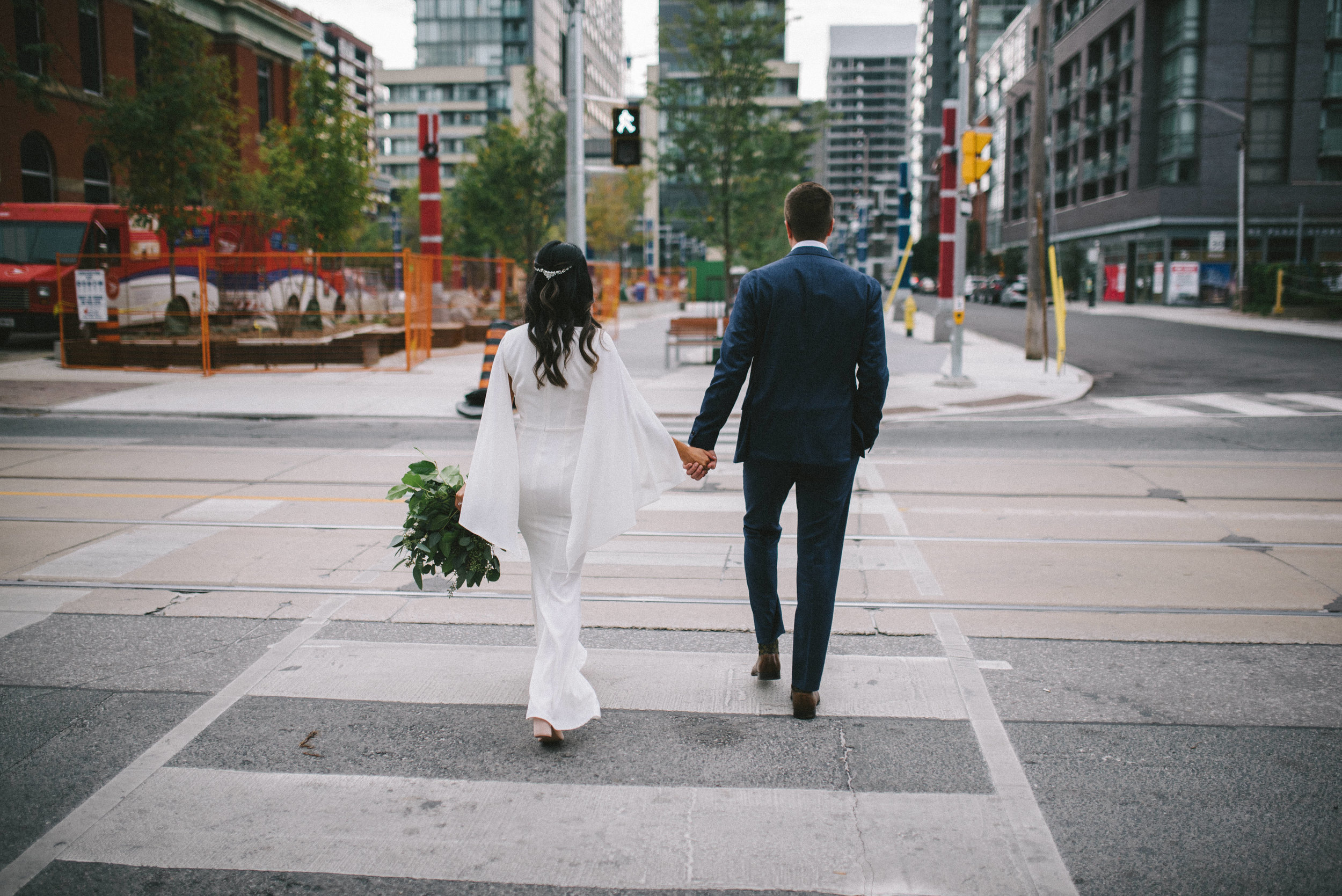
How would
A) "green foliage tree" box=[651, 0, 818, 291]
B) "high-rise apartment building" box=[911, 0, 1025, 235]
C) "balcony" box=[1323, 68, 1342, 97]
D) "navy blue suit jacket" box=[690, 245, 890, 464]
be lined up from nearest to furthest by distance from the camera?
1. "navy blue suit jacket" box=[690, 245, 890, 464]
2. "green foliage tree" box=[651, 0, 818, 291]
3. "balcony" box=[1323, 68, 1342, 97]
4. "high-rise apartment building" box=[911, 0, 1025, 235]

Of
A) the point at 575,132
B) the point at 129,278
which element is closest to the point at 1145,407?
the point at 575,132

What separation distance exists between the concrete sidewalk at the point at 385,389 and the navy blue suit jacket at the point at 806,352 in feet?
30.4

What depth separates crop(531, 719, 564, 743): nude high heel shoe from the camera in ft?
12.0

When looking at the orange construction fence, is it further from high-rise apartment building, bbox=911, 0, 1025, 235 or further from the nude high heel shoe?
high-rise apartment building, bbox=911, 0, 1025, 235

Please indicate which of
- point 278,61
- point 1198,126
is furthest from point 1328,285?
point 278,61

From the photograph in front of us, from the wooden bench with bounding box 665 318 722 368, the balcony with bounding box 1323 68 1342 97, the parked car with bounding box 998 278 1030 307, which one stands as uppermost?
the balcony with bounding box 1323 68 1342 97

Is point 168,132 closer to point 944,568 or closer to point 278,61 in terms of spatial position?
point 944,568

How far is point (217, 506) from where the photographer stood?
7750mm

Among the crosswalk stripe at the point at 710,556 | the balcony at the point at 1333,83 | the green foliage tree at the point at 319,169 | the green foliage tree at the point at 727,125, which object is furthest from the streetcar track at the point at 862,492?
the balcony at the point at 1333,83

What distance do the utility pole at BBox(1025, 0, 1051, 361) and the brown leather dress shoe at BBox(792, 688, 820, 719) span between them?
17.2m

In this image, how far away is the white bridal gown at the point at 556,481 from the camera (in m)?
3.63

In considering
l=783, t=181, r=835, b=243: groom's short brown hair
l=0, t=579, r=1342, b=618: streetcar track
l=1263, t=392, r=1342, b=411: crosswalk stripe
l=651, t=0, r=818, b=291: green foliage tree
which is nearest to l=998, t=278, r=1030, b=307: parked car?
l=651, t=0, r=818, b=291: green foliage tree

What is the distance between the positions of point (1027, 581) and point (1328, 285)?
133 ft

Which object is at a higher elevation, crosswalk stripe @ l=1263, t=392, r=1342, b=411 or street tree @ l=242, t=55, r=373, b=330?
street tree @ l=242, t=55, r=373, b=330
